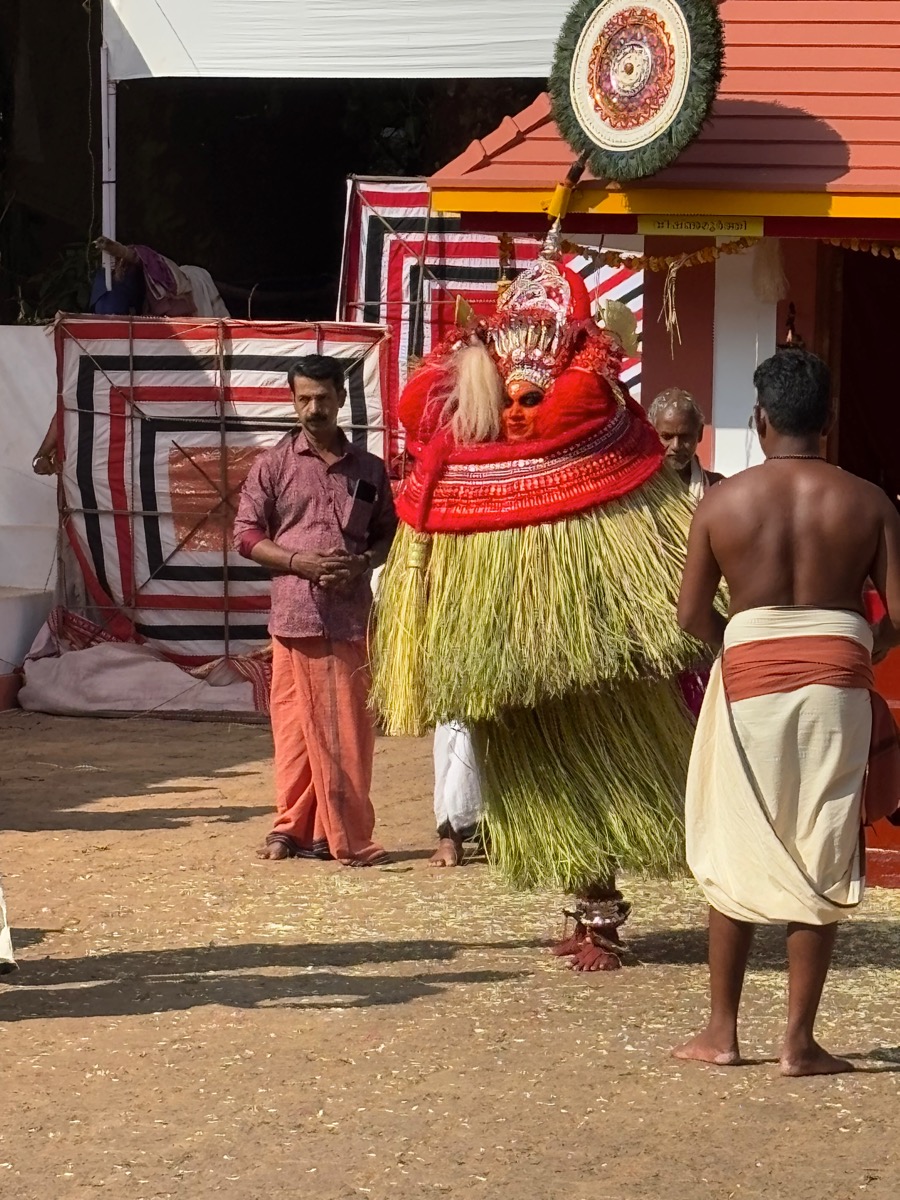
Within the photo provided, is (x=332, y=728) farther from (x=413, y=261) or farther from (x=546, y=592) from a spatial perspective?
(x=413, y=261)

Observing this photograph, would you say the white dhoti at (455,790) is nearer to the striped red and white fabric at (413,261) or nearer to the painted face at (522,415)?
the painted face at (522,415)

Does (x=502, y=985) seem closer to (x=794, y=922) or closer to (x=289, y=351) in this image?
(x=794, y=922)

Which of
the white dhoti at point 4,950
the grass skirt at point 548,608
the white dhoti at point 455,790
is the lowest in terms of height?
the white dhoti at point 4,950

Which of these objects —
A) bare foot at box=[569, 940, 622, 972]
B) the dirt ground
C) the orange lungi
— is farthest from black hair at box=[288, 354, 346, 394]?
bare foot at box=[569, 940, 622, 972]

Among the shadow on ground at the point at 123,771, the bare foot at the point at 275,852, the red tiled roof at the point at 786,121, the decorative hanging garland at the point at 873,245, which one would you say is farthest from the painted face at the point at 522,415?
the shadow on ground at the point at 123,771

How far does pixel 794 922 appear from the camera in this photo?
4.66 meters

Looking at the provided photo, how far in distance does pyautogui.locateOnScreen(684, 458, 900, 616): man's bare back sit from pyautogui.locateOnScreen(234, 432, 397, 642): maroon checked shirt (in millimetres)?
2836

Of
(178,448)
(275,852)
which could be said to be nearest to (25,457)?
(178,448)

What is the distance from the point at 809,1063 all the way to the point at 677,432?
8.28ft

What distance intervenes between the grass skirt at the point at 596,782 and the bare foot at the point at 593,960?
341mm

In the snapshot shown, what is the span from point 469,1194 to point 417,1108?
557 millimetres

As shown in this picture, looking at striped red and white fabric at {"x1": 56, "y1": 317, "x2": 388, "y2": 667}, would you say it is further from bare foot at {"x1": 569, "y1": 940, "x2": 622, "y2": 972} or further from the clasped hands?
bare foot at {"x1": 569, "y1": 940, "x2": 622, "y2": 972}

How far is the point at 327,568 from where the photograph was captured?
7195 mm

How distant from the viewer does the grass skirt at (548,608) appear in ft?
17.5
